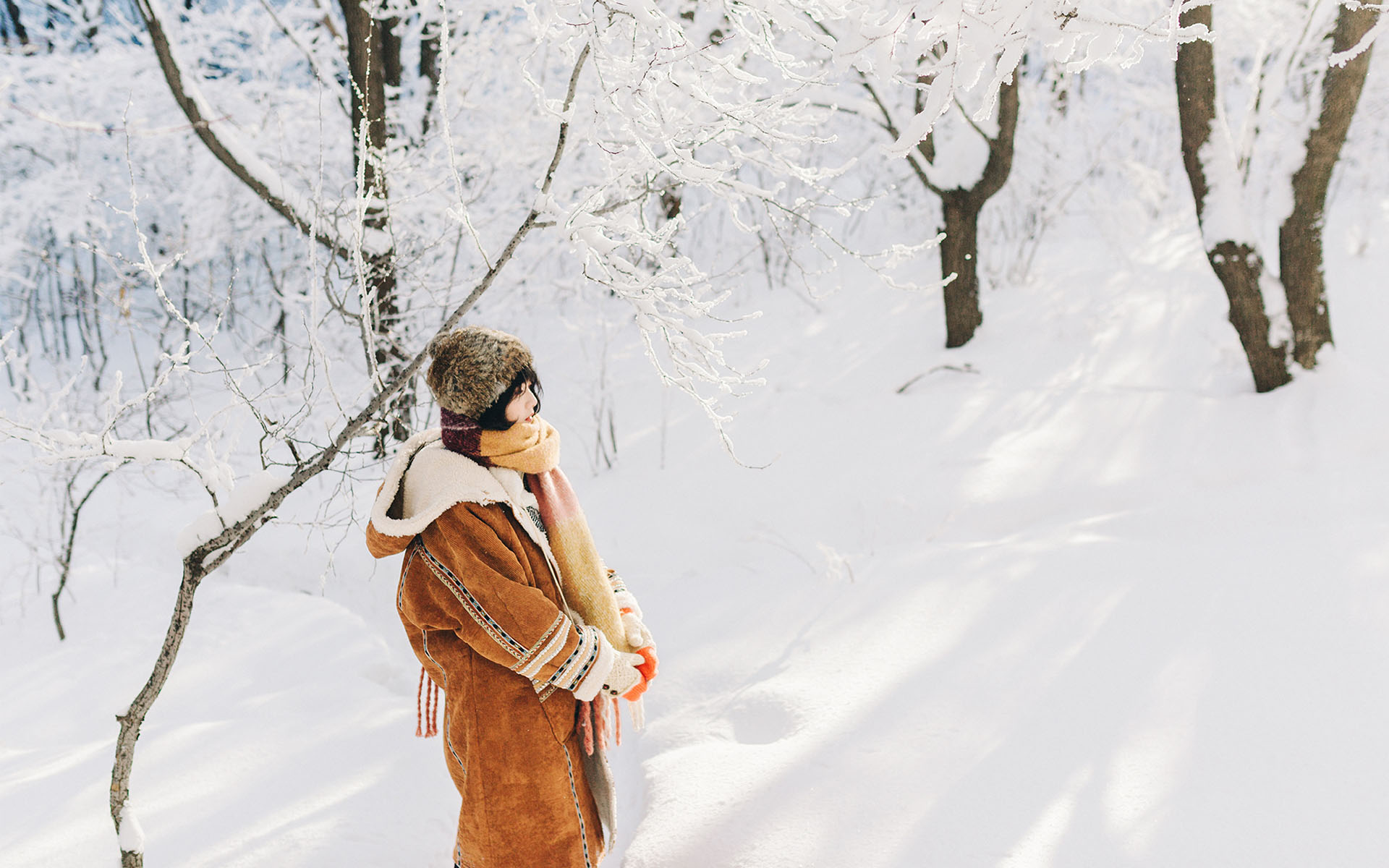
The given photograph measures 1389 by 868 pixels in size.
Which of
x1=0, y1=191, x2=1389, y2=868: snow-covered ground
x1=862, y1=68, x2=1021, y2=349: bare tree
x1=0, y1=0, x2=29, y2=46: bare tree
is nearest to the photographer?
x1=0, y1=191, x2=1389, y2=868: snow-covered ground

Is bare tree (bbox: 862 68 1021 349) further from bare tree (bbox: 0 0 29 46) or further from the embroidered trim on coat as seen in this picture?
bare tree (bbox: 0 0 29 46)

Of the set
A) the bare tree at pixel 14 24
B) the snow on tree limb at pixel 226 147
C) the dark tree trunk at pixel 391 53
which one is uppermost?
the bare tree at pixel 14 24

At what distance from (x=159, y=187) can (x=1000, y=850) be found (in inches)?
454

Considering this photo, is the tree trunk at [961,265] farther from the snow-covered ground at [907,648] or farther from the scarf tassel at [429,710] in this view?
the scarf tassel at [429,710]

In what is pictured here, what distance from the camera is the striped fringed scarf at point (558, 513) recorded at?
148 centimetres

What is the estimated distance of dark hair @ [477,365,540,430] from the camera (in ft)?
4.79

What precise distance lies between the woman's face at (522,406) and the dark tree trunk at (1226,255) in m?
4.40

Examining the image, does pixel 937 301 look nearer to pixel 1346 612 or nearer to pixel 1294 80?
pixel 1346 612

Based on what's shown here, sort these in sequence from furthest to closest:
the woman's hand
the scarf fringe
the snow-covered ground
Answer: the snow-covered ground < the scarf fringe < the woman's hand

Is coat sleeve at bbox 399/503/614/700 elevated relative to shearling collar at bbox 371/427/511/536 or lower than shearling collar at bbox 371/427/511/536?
lower

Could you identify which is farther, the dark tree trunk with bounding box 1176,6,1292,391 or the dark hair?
the dark tree trunk with bounding box 1176,6,1292,391

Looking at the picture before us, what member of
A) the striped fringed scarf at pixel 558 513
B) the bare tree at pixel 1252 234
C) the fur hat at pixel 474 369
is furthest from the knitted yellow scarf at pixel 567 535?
the bare tree at pixel 1252 234

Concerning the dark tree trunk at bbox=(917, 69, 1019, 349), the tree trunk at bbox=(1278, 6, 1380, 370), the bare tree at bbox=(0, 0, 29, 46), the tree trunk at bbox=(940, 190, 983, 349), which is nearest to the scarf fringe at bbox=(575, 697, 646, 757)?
the dark tree trunk at bbox=(917, 69, 1019, 349)

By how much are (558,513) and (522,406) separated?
0.83ft
